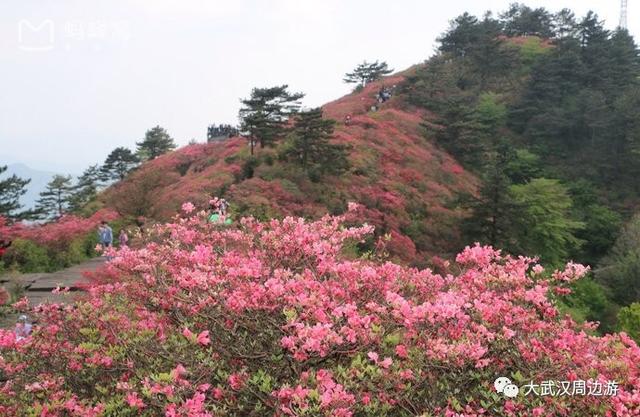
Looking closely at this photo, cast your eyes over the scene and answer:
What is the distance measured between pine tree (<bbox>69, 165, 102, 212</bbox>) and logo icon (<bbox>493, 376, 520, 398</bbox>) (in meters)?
38.9

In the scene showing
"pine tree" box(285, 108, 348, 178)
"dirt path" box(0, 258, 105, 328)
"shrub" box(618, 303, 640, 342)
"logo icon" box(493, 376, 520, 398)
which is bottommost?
"shrub" box(618, 303, 640, 342)

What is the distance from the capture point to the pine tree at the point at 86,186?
38719 millimetres

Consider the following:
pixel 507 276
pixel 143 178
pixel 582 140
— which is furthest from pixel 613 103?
pixel 507 276

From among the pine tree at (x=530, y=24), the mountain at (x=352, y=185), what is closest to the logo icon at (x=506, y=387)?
the mountain at (x=352, y=185)

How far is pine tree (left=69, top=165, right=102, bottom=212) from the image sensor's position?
38.7 meters

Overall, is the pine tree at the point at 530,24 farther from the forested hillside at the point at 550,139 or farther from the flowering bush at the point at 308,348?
the flowering bush at the point at 308,348

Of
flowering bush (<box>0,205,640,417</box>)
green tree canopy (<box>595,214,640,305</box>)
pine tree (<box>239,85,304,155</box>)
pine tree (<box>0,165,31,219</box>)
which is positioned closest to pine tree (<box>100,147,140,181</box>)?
pine tree (<box>0,165,31,219</box>)

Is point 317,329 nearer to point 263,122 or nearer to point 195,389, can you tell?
point 195,389

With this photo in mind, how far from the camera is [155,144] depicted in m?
44.5

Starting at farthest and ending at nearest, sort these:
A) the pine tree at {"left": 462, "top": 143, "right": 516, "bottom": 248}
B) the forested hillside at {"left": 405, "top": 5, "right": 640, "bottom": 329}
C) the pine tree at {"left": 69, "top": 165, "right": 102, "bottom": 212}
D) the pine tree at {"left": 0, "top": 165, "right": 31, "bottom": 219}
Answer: the pine tree at {"left": 69, "top": 165, "right": 102, "bottom": 212} < the pine tree at {"left": 0, "top": 165, "right": 31, "bottom": 219} < the forested hillside at {"left": 405, "top": 5, "right": 640, "bottom": 329} < the pine tree at {"left": 462, "top": 143, "right": 516, "bottom": 248}

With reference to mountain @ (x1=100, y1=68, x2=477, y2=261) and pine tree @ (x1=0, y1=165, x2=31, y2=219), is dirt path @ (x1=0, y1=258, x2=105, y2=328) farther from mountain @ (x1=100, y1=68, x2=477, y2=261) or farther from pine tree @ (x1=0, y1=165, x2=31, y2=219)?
pine tree @ (x1=0, y1=165, x2=31, y2=219)

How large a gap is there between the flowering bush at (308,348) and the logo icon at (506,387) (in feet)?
0.21

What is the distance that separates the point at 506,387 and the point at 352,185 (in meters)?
17.3

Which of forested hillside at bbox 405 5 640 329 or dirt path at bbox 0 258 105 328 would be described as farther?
forested hillside at bbox 405 5 640 329
